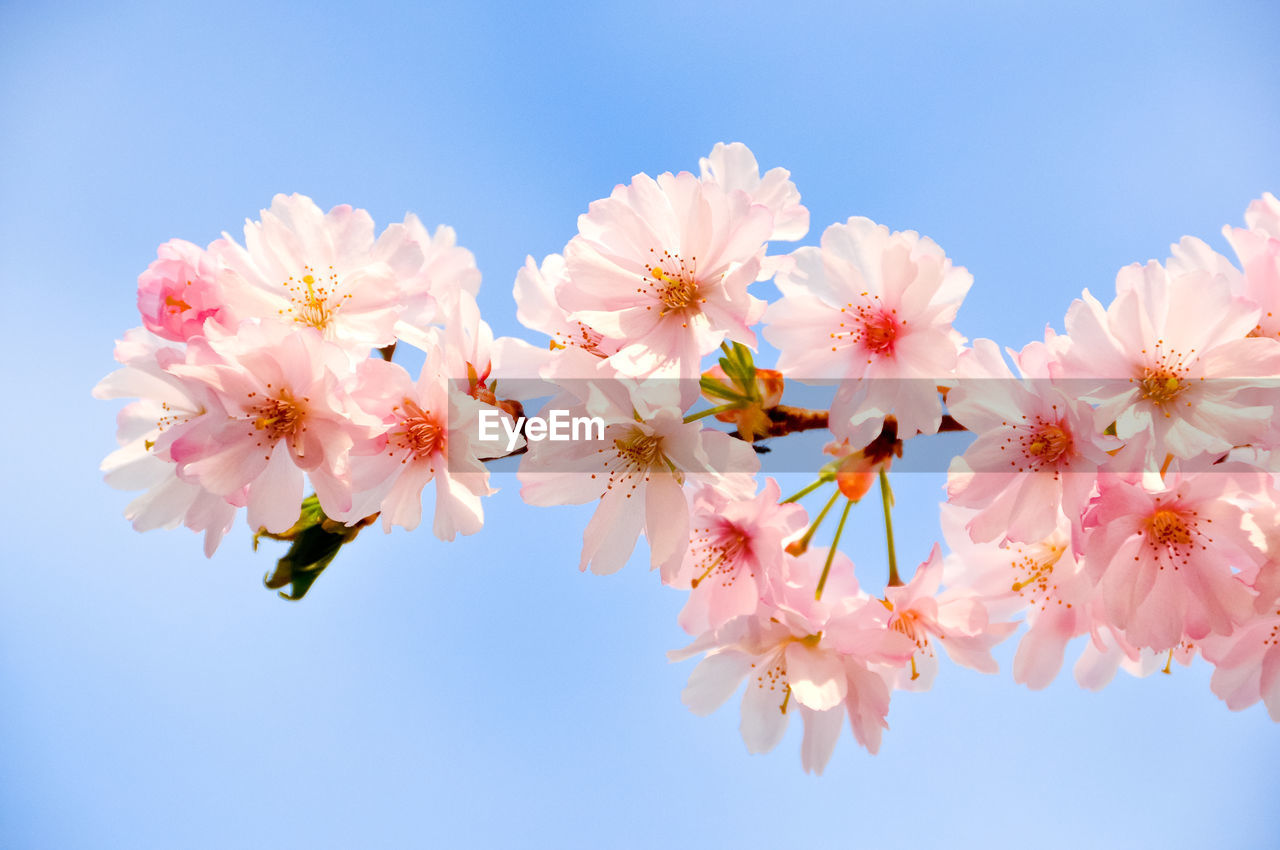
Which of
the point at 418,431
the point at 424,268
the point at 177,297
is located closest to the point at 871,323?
the point at 418,431

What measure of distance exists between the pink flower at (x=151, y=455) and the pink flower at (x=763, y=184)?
0.89m

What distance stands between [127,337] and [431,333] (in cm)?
51

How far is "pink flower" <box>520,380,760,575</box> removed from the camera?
1105mm

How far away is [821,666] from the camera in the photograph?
1.35 meters

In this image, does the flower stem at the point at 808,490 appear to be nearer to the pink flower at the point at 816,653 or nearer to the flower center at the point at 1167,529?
the pink flower at the point at 816,653

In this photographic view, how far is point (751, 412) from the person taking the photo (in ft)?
3.95

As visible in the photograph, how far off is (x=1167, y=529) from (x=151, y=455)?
1.58 m

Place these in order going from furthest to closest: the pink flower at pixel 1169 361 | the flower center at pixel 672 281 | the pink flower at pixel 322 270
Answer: the pink flower at pixel 322 270
the flower center at pixel 672 281
the pink flower at pixel 1169 361

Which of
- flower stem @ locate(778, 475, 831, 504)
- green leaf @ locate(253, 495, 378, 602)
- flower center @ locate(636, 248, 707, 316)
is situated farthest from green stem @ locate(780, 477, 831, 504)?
green leaf @ locate(253, 495, 378, 602)

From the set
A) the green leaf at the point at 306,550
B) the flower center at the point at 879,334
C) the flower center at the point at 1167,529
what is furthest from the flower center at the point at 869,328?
the green leaf at the point at 306,550

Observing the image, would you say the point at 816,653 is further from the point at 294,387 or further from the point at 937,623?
the point at 294,387

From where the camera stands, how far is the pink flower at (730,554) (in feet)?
4.15

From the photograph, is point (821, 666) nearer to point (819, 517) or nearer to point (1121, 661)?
point (819, 517)

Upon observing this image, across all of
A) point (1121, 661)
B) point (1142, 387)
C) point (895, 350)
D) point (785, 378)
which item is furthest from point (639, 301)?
point (1121, 661)
